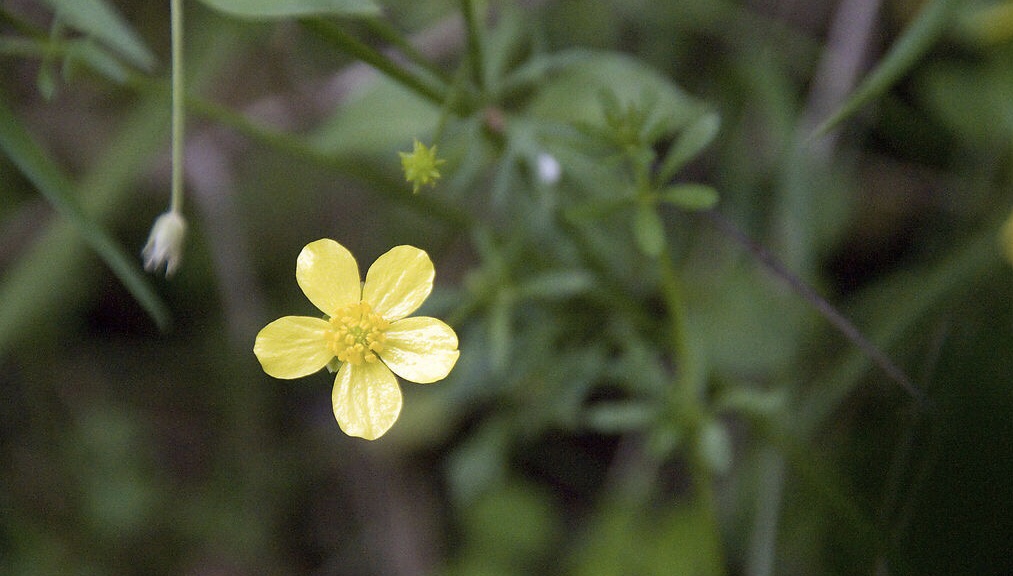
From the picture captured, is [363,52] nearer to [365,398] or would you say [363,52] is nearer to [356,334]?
[356,334]

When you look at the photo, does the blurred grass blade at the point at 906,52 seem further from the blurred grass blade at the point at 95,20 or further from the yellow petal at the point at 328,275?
the blurred grass blade at the point at 95,20

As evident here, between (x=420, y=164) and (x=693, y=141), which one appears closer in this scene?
(x=420, y=164)

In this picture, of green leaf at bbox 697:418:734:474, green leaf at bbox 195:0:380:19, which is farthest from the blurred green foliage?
green leaf at bbox 195:0:380:19

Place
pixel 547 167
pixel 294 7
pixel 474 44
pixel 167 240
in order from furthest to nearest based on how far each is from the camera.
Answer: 1. pixel 547 167
2. pixel 474 44
3. pixel 167 240
4. pixel 294 7

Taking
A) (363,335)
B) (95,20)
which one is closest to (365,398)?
(363,335)

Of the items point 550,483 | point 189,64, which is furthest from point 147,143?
point 550,483

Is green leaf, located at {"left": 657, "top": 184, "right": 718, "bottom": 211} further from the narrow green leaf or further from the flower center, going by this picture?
the flower center
